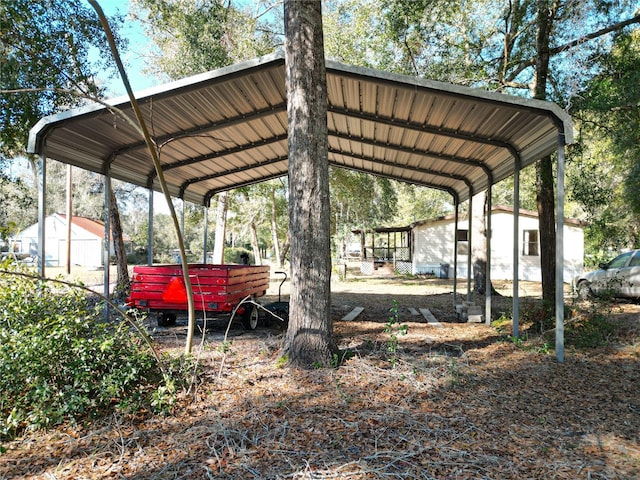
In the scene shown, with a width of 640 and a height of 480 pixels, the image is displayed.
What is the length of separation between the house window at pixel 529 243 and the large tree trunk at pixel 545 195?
15.8 meters

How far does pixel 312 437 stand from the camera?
3242mm

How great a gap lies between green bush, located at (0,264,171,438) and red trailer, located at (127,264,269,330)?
2526 mm

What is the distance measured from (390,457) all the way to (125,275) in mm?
11091

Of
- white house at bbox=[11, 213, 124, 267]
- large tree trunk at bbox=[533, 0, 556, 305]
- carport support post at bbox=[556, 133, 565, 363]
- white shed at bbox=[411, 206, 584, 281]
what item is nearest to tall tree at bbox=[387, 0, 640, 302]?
large tree trunk at bbox=[533, 0, 556, 305]

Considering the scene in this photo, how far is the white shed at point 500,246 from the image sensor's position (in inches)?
872

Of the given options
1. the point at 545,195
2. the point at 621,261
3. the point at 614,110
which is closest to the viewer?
the point at 545,195

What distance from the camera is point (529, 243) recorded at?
22.4 metres

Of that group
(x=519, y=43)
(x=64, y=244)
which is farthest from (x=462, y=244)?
(x=64, y=244)

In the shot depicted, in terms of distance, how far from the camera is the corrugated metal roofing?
5.93 metres

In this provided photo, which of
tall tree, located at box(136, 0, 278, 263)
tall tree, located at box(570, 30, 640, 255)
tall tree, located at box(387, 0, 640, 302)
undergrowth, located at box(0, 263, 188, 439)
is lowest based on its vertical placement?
undergrowth, located at box(0, 263, 188, 439)

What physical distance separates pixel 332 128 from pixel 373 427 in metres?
6.93

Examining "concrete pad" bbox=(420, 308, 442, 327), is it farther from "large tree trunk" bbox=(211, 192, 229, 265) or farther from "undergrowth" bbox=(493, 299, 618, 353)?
"large tree trunk" bbox=(211, 192, 229, 265)

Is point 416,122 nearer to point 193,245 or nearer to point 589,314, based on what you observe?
point 589,314

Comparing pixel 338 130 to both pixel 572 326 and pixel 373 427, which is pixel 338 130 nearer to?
pixel 572 326
